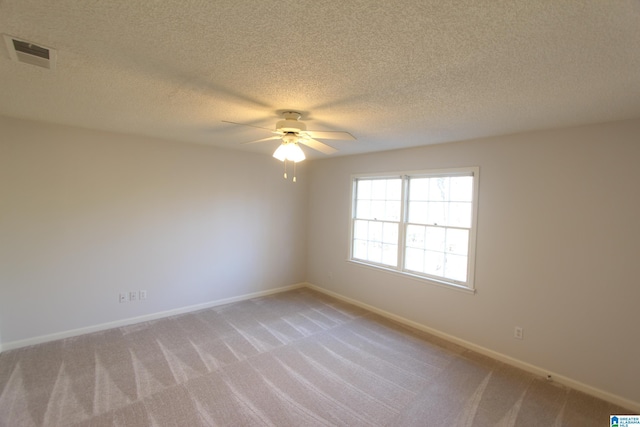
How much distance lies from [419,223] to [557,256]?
151 centimetres

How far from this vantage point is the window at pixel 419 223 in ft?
11.5

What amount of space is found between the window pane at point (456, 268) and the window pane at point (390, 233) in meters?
0.81

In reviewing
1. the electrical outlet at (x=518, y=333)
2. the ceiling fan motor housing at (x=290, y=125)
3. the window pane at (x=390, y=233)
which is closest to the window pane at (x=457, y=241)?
Answer: the window pane at (x=390, y=233)

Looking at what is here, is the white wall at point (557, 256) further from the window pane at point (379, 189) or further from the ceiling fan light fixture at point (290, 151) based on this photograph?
the ceiling fan light fixture at point (290, 151)

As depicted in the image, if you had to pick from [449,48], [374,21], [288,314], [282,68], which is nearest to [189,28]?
[282,68]

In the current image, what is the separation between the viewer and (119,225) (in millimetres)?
3658

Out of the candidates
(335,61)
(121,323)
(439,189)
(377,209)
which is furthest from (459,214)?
(121,323)

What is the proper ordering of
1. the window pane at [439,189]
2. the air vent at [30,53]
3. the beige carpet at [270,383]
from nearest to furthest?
1. the air vent at [30,53]
2. the beige carpet at [270,383]
3. the window pane at [439,189]

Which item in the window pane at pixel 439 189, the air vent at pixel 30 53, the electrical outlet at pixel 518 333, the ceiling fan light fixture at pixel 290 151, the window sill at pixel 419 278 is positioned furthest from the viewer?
the window pane at pixel 439 189

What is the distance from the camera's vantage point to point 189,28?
4.42 feet

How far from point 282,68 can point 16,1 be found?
1152 millimetres

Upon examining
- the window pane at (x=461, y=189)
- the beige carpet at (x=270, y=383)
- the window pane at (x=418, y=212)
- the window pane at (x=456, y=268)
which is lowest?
the beige carpet at (x=270, y=383)

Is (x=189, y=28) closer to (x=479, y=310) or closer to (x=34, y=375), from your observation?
(x=34, y=375)

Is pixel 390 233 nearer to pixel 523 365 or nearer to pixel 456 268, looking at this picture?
pixel 456 268
